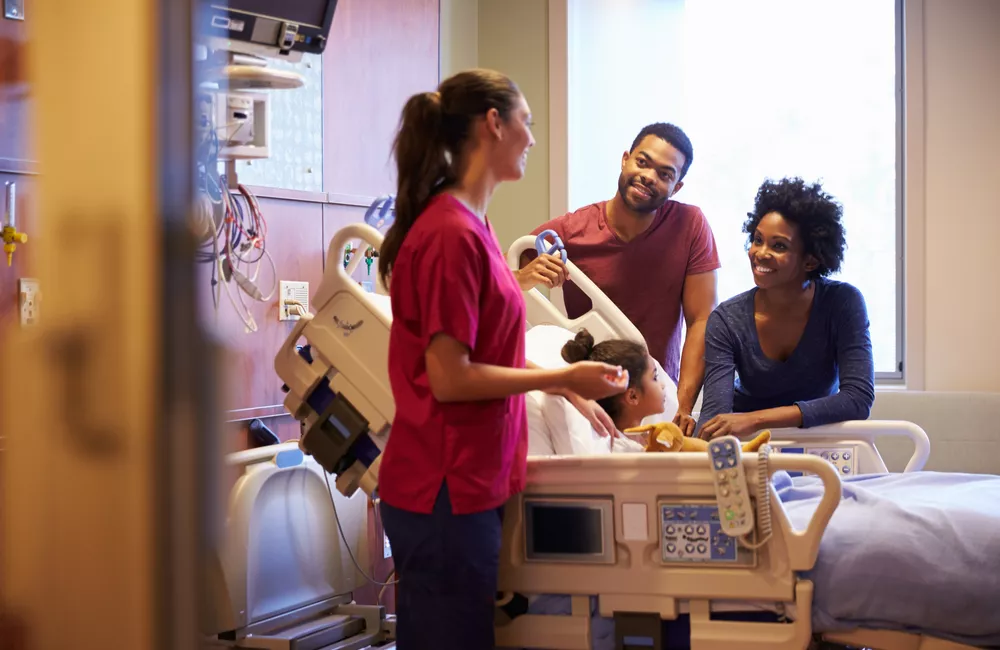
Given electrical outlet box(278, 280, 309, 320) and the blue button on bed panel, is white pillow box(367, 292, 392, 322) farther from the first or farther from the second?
electrical outlet box(278, 280, 309, 320)

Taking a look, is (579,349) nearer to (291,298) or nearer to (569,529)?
(569,529)

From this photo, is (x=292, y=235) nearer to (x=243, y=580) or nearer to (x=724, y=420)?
(x=243, y=580)

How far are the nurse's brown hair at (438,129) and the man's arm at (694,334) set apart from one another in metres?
1.36

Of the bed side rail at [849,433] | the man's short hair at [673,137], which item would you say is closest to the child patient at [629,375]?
the bed side rail at [849,433]

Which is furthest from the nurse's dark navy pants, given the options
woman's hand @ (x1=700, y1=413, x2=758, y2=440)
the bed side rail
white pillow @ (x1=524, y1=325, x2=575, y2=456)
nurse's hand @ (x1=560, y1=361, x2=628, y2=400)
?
the bed side rail

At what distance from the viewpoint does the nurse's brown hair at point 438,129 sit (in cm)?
190

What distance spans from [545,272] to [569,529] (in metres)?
0.81

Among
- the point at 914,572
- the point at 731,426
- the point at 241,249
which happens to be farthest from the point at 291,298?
the point at 914,572

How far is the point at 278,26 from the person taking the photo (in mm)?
2609

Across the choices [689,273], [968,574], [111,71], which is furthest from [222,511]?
[689,273]

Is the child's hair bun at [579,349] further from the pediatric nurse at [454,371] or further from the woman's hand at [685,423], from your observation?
the pediatric nurse at [454,371]

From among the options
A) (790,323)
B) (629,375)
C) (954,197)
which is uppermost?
(954,197)

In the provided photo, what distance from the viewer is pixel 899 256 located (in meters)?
4.82

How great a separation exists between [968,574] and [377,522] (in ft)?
7.62
